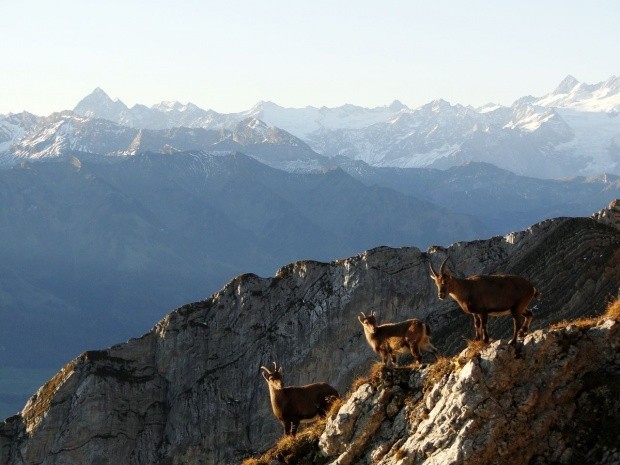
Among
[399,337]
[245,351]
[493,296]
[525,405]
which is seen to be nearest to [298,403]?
[399,337]

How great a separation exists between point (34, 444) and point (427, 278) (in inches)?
1019

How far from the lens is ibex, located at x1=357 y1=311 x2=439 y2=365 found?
102ft

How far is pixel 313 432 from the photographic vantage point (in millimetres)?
30656

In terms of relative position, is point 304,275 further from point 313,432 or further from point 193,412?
point 313,432

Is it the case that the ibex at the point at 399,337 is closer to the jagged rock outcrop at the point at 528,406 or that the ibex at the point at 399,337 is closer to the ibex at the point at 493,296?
the ibex at the point at 493,296

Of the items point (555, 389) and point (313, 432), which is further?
point (313, 432)

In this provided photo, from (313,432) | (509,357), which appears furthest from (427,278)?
(509,357)

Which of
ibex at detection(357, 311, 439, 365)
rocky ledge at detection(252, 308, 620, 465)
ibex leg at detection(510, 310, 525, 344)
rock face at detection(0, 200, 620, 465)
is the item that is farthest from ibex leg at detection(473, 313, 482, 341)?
rock face at detection(0, 200, 620, 465)

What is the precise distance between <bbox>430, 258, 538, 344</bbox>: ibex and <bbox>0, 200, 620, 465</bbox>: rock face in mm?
31023

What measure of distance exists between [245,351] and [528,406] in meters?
44.1

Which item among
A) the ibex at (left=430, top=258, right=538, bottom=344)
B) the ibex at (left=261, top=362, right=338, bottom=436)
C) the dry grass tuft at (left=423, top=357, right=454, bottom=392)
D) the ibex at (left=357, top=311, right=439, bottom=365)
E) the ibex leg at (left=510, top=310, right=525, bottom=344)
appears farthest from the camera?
the ibex at (left=261, top=362, right=338, bottom=436)

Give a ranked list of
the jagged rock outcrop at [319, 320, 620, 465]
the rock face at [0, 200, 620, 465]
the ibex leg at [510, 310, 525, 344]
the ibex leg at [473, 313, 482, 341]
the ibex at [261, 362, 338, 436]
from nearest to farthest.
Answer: the jagged rock outcrop at [319, 320, 620, 465], the ibex leg at [510, 310, 525, 344], the ibex leg at [473, 313, 482, 341], the ibex at [261, 362, 338, 436], the rock face at [0, 200, 620, 465]

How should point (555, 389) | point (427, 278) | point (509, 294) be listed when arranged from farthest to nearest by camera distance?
point (427, 278)
point (509, 294)
point (555, 389)

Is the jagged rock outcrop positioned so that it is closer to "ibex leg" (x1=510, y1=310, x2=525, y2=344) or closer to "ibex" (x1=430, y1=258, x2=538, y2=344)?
"ibex leg" (x1=510, y1=310, x2=525, y2=344)
